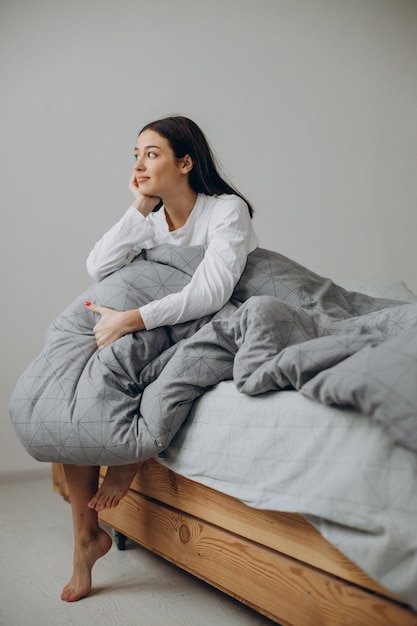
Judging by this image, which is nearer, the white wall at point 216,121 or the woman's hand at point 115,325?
the woman's hand at point 115,325

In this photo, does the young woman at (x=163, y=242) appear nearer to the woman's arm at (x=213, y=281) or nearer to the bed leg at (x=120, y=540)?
the woman's arm at (x=213, y=281)

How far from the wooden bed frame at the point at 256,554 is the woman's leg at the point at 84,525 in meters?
0.12

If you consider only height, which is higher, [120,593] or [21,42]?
[21,42]

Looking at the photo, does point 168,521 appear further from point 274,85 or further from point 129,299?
point 274,85

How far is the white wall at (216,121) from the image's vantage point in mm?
2693

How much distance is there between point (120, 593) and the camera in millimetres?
1528

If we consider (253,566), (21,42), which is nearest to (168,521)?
(253,566)

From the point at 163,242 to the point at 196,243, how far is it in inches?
4.2

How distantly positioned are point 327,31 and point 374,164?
0.63m

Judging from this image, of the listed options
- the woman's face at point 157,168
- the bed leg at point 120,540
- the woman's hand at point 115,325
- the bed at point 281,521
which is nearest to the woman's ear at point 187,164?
the woman's face at point 157,168

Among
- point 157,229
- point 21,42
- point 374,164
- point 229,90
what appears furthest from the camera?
point 374,164

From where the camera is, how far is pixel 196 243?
1826 mm

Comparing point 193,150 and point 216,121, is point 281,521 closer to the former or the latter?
point 193,150

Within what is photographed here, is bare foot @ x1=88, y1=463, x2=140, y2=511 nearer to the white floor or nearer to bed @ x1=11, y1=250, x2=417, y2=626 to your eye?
bed @ x1=11, y1=250, x2=417, y2=626
